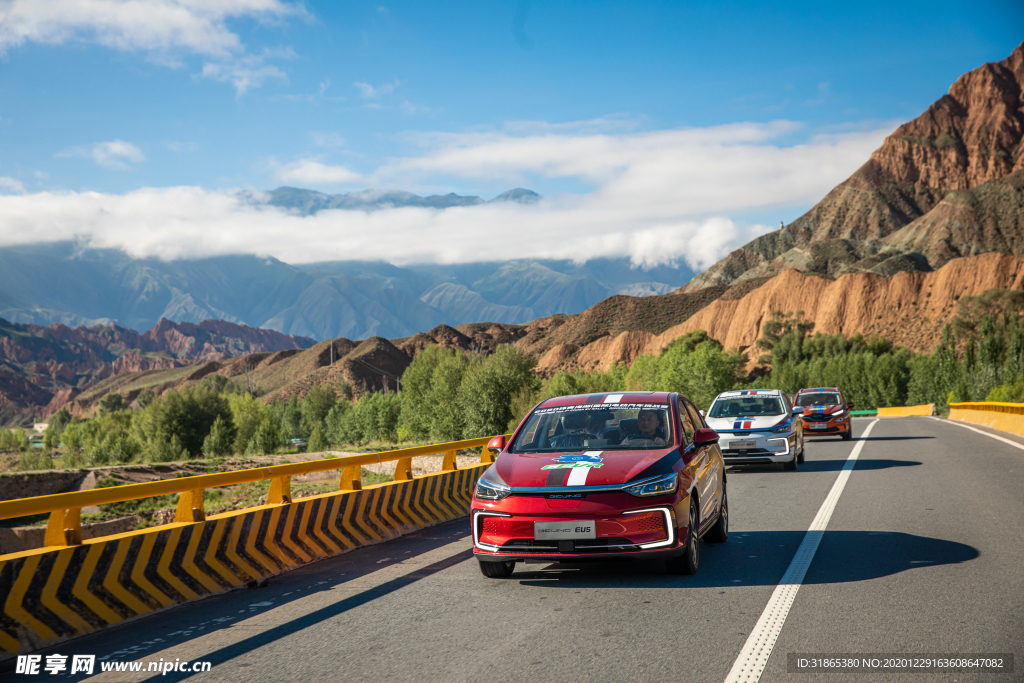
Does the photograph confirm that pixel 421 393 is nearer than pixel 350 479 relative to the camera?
No

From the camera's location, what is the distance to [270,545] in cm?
762

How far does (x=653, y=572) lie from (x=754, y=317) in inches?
5090

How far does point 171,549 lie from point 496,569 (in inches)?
104

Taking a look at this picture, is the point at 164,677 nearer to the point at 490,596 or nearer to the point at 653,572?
the point at 490,596

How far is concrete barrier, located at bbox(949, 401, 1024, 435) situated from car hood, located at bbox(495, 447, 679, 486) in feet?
78.7

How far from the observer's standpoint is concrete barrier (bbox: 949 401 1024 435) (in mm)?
27134

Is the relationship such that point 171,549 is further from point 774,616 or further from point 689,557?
point 774,616

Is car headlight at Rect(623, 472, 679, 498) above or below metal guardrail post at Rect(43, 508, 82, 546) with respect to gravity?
above

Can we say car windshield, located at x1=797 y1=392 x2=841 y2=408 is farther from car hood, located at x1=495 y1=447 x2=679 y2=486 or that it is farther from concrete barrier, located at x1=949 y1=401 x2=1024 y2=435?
car hood, located at x1=495 y1=447 x2=679 y2=486

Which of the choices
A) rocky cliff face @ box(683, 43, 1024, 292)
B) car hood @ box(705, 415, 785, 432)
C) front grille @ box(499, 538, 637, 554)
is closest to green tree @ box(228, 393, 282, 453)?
car hood @ box(705, 415, 785, 432)

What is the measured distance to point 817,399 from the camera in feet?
86.1

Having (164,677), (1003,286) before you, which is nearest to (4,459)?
(164,677)

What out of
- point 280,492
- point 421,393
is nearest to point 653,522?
point 280,492

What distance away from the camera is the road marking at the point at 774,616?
454cm
